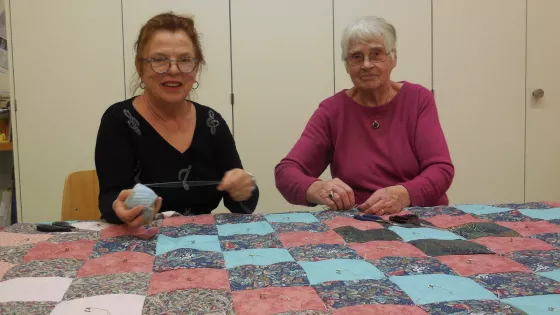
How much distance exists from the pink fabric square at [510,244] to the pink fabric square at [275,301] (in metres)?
0.45

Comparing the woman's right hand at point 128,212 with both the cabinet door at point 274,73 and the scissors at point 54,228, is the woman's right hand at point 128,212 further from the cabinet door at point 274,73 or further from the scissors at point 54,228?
the cabinet door at point 274,73

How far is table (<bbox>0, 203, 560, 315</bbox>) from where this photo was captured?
29.6 inches

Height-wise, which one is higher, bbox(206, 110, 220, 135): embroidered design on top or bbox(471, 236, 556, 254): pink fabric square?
bbox(206, 110, 220, 135): embroidered design on top

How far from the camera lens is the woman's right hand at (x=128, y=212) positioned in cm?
114

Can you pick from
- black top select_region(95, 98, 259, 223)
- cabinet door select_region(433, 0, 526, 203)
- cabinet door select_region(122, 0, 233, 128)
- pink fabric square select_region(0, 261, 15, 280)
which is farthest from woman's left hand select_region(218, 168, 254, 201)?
cabinet door select_region(433, 0, 526, 203)

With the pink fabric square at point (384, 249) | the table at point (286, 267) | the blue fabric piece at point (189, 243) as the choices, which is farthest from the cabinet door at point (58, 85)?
the pink fabric square at point (384, 249)

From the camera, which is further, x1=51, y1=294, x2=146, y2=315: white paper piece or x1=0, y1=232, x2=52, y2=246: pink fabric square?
x1=0, y1=232, x2=52, y2=246: pink fabric square

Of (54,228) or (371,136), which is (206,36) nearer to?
(371,136)

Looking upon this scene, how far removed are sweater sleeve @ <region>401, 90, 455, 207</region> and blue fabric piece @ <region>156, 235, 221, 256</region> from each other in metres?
0.65

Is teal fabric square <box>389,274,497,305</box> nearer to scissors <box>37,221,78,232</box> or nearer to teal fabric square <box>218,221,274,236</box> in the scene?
teal fabric square <box>218,221,274,236</box>

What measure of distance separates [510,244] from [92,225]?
0.96 meters

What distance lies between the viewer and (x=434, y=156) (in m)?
1.59

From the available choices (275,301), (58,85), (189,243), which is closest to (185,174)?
(189,243)

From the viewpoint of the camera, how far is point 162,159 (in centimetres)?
143
